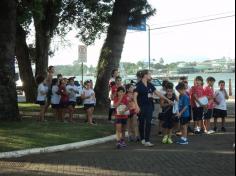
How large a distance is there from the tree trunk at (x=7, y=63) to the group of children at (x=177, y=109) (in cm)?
310

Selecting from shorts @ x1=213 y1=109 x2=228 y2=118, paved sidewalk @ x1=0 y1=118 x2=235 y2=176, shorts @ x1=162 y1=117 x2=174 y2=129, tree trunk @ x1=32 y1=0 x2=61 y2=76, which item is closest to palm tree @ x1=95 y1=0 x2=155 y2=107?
tree trunk @ x1=32 y1=0 x2=61 y2=76

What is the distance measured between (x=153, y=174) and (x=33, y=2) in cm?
1216

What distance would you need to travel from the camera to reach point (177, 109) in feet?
42.4

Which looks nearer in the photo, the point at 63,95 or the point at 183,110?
the point at 183,110

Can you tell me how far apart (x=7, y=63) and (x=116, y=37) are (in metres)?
6.55

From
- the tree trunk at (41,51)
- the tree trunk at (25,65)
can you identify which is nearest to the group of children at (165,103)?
the tree trunk at (25,65)

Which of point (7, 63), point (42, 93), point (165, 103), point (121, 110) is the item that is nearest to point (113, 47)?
point (42, 93)

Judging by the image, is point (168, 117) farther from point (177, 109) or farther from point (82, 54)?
point (82, 54)

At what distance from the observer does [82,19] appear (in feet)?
87.2

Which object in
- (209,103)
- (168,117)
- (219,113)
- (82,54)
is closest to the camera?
(168,117)

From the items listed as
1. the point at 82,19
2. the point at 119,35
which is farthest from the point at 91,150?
the point at 82,19

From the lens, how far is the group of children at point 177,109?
40.0 ft

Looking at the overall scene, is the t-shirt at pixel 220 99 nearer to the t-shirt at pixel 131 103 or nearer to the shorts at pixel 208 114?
the shorts at pixel 208 114

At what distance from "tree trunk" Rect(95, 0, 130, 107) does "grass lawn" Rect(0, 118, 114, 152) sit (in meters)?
5.26
